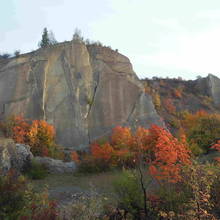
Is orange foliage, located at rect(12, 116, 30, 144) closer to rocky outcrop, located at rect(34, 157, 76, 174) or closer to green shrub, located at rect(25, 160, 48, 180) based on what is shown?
rocky outcrop, located at rect(34, 157, 76, 174)

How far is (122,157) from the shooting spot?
22953mm

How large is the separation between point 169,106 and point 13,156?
122ft

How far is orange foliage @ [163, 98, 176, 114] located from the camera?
50806mm

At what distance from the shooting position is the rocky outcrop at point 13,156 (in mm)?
18094

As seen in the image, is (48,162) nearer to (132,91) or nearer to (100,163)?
(100,163)

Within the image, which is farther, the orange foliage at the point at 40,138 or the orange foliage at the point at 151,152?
the orange foliage at the point at 40,138

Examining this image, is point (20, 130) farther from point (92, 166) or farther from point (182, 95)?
point (182, 95)

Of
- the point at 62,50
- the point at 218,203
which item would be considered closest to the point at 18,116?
the point at 62,50

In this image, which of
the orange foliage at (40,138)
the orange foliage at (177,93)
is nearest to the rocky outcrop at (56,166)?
the orange foliage at (40,138)

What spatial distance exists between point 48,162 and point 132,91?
61.9ft

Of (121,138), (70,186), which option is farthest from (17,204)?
(121,138)

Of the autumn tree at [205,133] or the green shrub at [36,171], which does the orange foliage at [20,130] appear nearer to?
the green shrub at [36,171]

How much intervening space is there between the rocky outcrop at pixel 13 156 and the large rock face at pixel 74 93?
11096 mm

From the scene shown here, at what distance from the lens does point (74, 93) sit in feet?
118
